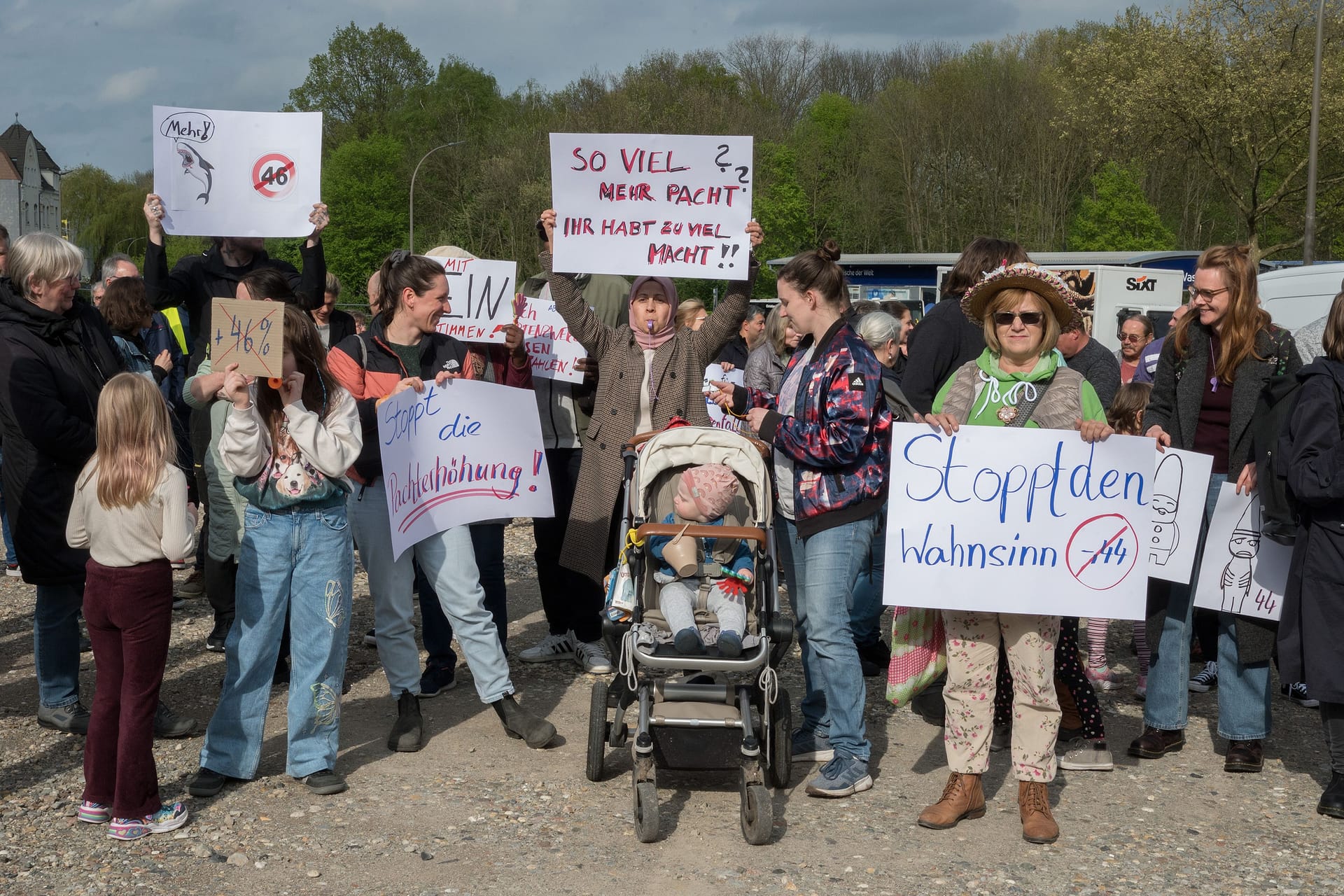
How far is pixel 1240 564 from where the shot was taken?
5.32 metres

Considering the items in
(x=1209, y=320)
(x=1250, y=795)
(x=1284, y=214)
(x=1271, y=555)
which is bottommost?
(x=1250, y=795)

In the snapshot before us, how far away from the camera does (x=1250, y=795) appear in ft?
16.9

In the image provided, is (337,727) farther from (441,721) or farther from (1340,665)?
(1340,665)

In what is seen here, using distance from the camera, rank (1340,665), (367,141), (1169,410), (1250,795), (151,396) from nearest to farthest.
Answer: (151,396) → (1340,665) → (1250,795) → (1169,410) → (367,141)

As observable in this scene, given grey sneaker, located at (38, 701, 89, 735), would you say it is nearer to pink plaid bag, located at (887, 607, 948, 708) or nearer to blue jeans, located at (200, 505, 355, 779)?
blue jeans, located at (200, 505, 355, 779)

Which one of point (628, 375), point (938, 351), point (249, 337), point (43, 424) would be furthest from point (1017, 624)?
point (43, 424)

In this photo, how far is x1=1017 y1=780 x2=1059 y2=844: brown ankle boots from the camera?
180 inches

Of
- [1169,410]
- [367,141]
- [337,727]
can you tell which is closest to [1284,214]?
[1169,410]

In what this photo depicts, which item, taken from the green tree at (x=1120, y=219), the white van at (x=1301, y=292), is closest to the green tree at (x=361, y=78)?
the green tree at (x=1120, y=219)

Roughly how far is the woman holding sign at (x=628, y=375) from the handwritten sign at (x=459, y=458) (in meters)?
0.44

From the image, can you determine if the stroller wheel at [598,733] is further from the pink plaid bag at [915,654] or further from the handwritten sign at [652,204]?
the handwritten sign at [652,204]

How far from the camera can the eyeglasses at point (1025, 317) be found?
4.55 metres

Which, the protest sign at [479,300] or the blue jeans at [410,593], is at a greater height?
the protest sign at [479,300]

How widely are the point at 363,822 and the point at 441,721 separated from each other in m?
1.26
